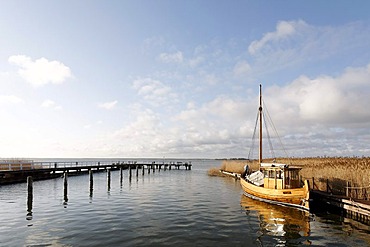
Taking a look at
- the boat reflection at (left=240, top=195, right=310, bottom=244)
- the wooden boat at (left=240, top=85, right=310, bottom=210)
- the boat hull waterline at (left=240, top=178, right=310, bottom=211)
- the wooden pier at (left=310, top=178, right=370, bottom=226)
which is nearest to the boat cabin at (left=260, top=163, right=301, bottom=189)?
the wooden boat at (left=240, top=85, right=310, bottom=210)

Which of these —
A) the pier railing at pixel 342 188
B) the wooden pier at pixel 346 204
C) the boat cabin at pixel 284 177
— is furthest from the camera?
the boat cabin at pixel 284 177

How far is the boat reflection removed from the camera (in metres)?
16.6

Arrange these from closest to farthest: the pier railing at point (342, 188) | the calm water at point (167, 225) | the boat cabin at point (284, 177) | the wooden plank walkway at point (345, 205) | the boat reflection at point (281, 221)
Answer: the calm water at point (167, 225)
the boat reflection at point (281, 221)
the wooden plank walkway at point (345, 205)
the pier railing at point (342, 188)
the boat cabin at point (284, 177)

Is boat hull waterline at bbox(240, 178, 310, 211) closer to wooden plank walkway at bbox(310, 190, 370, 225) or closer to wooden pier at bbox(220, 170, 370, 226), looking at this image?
wooden pier at bbox(220, 170, 370, 226)

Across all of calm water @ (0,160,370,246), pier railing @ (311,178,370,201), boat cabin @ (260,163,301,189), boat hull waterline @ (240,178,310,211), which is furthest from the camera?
boat cabin @ (260,163,301,189)

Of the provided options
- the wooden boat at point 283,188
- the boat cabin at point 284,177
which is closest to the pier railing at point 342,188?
the boat cabin at point 284,177

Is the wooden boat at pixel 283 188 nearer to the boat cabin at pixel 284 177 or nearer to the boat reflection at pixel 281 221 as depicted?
the boat cabin at pixel 284 177

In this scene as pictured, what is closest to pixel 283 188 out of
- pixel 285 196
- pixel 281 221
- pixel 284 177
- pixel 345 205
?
pixel 284 177

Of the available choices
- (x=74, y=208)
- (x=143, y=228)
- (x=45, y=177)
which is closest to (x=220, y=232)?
(x=143, y=228)

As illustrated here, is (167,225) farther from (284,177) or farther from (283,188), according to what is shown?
(284,177)

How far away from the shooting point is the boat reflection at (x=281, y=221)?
16594 mm

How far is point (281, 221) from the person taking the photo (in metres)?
20.5

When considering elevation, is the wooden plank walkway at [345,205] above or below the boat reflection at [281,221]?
above

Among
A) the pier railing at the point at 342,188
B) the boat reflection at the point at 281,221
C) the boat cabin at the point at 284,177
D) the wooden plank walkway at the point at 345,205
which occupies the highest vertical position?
the boat cabin at the point at 284,177
